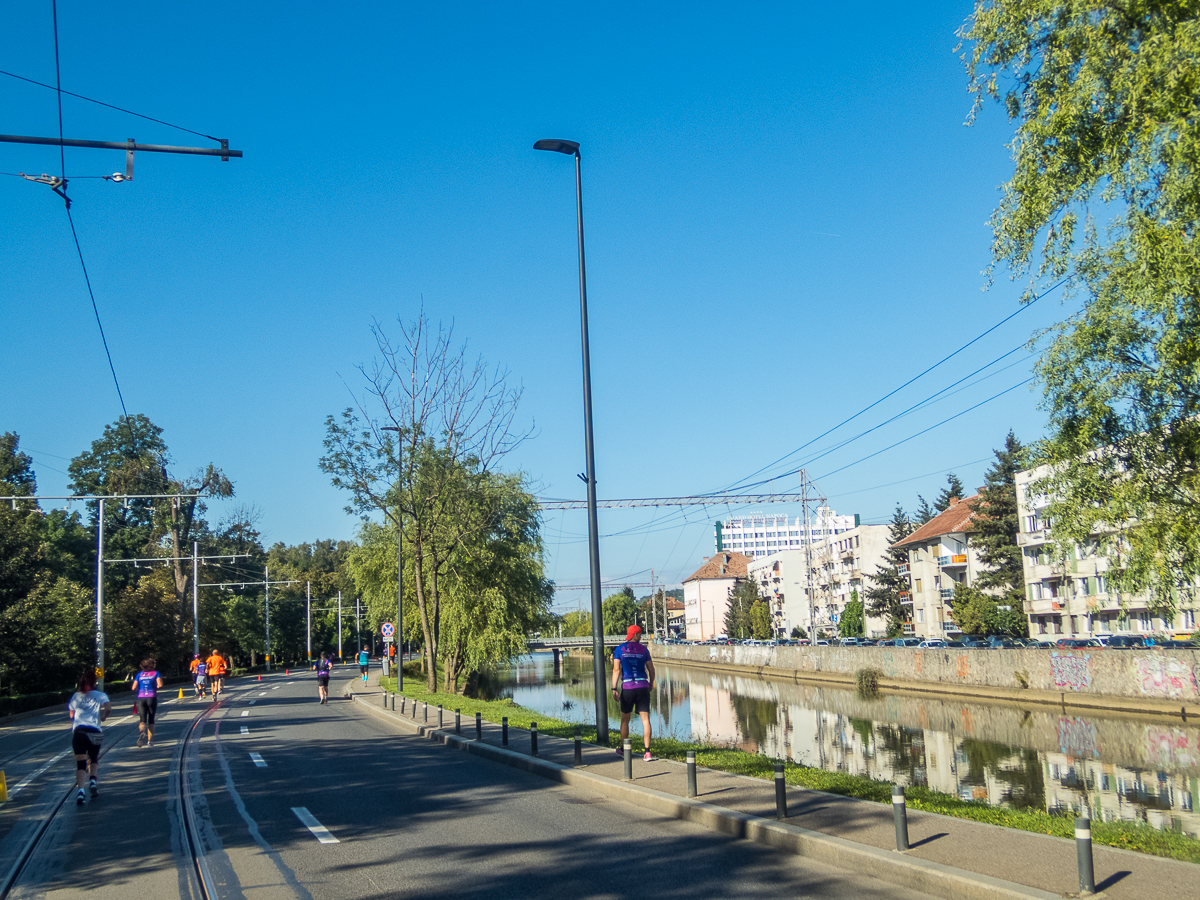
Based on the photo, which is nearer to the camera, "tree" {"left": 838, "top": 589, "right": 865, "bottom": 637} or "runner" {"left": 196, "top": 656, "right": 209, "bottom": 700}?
"runner" {"left": 196, "top": 656, "right": 209, "bottom": 700}

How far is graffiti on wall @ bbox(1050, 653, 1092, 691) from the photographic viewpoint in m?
35.9

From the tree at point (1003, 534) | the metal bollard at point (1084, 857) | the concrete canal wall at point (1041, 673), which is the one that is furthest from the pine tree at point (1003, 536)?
the metal bollard at point (1084, 857)

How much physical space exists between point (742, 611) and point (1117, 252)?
336 ft

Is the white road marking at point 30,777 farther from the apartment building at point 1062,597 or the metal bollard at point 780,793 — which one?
the apartment building at point 1062,597

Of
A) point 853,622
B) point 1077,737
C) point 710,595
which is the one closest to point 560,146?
point 1077,737

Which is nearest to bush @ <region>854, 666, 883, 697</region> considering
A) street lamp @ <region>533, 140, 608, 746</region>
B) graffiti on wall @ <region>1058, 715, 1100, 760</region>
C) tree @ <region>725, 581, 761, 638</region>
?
graffiti on wall @ <region>1058, 715, 1100, 760</region>

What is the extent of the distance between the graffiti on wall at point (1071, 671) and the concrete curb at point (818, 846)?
98.7ft

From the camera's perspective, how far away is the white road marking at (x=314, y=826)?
30.3ft

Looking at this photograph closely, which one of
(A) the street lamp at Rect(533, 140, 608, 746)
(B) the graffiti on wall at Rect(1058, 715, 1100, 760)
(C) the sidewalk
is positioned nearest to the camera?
(C) the sidewalk

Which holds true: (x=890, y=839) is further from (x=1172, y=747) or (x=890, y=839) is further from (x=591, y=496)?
(x=1172, y=747)

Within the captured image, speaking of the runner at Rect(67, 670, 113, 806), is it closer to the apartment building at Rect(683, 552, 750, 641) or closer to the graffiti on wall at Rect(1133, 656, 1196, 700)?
the graffiti on wall at Rect(1133, 656, 1196, 700)

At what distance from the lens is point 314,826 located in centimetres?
997

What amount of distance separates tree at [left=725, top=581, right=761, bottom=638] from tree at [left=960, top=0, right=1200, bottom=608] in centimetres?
9767

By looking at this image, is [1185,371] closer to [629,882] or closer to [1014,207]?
[1014,207]
